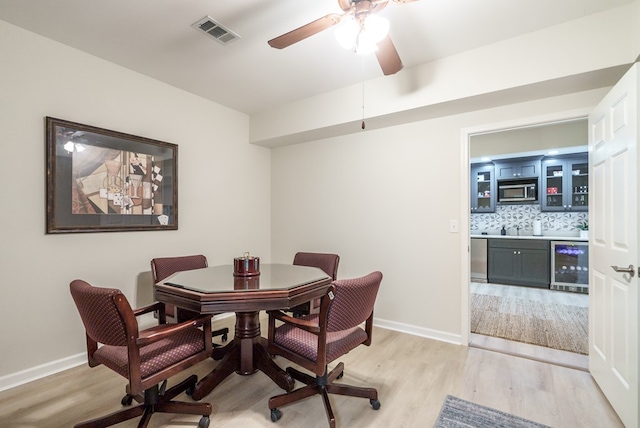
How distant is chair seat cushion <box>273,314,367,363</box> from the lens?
66.9 inches

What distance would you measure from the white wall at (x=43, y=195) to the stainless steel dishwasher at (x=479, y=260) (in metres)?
4.78

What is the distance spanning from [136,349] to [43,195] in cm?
171

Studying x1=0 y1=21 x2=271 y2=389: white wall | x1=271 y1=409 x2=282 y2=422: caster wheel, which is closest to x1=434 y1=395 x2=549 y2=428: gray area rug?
x1=271 y1=409 x2=282 y2=422: caster wheel

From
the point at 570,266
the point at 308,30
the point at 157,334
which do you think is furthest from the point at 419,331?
the point at 570,266

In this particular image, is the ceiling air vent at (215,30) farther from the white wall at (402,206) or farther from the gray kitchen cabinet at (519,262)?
the gray kitchen cabinet at (519,262)

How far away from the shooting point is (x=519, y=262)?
5250 mm

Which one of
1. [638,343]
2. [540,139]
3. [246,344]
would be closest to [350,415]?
[246,344]

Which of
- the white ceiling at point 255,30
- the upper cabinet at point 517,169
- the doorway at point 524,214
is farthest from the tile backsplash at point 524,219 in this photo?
the white ceiling at point 255,30

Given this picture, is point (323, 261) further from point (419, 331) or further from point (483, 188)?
point (483, 188)

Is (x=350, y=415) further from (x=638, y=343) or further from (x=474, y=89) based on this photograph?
(x=474, y=89)

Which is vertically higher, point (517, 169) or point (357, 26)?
point (357, 26)

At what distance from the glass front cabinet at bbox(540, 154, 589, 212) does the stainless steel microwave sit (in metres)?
0.15

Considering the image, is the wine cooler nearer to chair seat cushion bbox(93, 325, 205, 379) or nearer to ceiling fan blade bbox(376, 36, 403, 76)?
ceiling fan blade bbox(376, 36, 403, 76)

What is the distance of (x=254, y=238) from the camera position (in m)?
4.10
